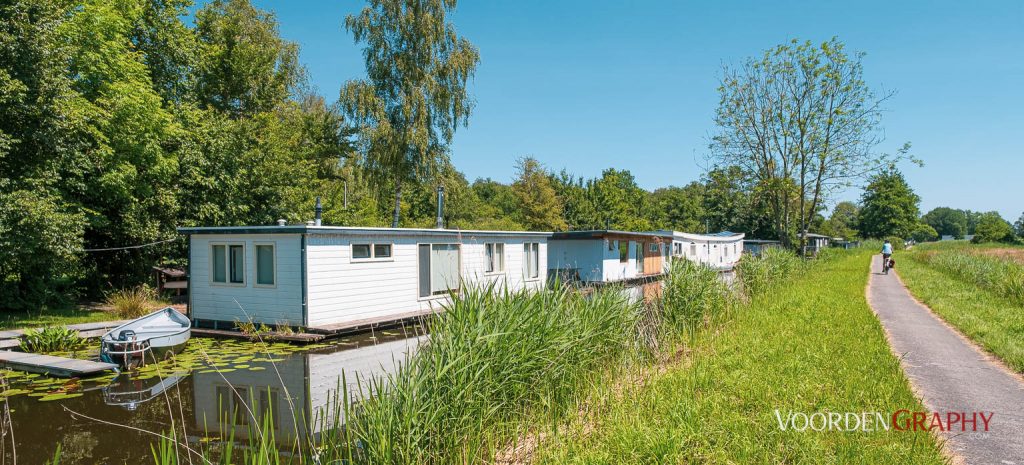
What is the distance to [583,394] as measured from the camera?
6172 millimetres

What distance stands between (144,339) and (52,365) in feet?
3.95

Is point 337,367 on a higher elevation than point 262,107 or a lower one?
lower

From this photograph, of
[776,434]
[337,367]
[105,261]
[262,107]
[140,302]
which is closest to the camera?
[776,434]

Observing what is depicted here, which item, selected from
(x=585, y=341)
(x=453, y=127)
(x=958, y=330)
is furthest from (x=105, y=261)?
(x=958, y=330)

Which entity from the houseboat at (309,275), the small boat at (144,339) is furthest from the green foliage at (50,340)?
the houseboat at (309,275)

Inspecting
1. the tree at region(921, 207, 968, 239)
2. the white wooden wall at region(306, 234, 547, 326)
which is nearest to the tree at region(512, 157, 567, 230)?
the white wooden wall at region(306, 234, 547, 326)

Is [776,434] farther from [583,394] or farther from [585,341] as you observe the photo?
[585,341]

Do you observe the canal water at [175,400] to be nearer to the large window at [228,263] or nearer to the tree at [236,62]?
the large window at [228,263]

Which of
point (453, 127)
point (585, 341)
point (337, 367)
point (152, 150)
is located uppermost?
point (453, 127)

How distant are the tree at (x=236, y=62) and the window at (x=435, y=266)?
12120mm

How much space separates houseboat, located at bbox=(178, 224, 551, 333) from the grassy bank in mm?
6968

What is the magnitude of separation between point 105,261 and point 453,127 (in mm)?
13245

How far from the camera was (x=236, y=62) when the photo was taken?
23375 mm

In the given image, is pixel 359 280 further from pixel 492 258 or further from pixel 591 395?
pixel 591 395
